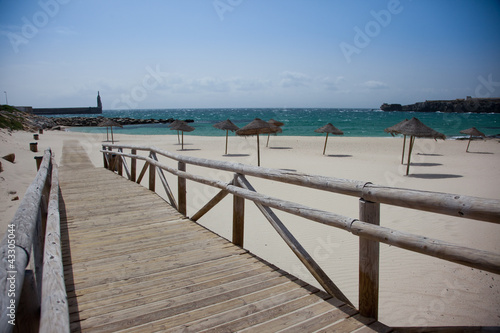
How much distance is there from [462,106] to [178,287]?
12771 centimetres

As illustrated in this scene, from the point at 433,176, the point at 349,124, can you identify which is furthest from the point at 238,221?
the point at 349,124

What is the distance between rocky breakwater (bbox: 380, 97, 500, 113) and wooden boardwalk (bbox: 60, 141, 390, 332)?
12330cm

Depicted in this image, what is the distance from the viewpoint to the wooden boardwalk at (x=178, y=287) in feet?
7.10

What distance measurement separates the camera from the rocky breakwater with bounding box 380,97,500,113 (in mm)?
101125

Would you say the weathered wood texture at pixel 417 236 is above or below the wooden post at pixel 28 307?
above

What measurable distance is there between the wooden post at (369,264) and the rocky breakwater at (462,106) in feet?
405

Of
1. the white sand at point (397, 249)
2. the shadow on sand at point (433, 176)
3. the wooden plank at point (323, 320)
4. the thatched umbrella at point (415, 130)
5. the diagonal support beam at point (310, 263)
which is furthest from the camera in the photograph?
the thatched umbrella at point (415, 130)

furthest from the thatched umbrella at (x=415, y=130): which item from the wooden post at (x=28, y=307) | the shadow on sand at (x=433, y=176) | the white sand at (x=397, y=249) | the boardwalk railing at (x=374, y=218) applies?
the wooden post at (x=28, y=307)

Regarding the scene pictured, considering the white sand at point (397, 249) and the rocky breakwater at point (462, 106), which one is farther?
the rocky breakwater at point (462, 106)

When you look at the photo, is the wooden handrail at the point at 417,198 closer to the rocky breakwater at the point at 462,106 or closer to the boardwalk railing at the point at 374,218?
the boardwalk railing at the point at 374,218

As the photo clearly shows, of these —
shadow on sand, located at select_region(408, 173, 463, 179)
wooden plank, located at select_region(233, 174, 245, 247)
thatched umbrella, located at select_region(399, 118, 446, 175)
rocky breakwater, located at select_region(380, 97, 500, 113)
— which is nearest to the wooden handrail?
wooden plank, located at select_region(233, 174, 245, 247)

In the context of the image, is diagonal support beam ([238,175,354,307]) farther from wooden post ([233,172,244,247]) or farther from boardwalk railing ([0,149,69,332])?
boardwalk railing ([0,149,69,332])

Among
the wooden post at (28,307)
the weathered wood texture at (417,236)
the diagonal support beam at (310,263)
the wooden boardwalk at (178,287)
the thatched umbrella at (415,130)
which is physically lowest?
A: the wooden boardwalk at (178,287)

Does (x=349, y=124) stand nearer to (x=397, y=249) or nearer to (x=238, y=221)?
(x=397, y=249)
